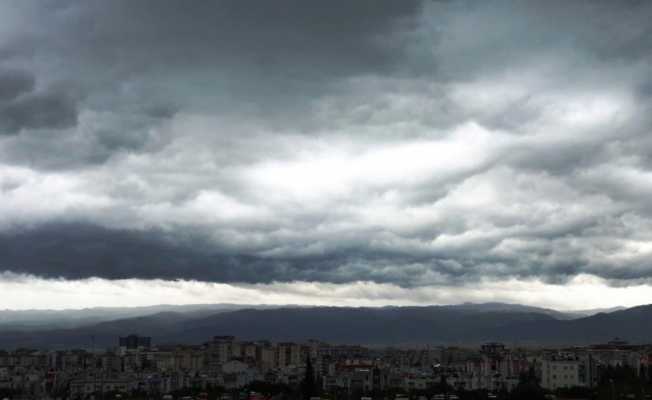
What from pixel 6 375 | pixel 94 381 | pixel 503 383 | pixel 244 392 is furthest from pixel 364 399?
pixel 6 375

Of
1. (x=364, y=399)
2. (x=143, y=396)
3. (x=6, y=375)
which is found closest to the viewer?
(x=364, y=399)

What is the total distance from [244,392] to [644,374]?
178ft

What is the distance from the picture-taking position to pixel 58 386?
6452 inches

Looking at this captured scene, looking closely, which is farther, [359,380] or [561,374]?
[359,380]

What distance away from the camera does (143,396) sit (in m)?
146

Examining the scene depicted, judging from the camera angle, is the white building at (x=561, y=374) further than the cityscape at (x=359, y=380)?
Yes

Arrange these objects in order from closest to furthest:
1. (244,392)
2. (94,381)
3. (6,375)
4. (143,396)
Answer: (244,392) < (143,396) < (94,381) < (6,375)

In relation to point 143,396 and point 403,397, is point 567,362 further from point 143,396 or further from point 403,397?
point 143,396

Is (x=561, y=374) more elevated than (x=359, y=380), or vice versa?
(x=561, y=374)

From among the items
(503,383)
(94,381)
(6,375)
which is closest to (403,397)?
(503,383)

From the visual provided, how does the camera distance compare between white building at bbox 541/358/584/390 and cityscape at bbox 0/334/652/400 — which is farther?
white building at bbox 541/358/584/390

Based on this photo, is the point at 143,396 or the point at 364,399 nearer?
the point at 364,399

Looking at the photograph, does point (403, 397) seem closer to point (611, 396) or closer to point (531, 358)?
point (611, 396)

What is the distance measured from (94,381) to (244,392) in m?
36.5
